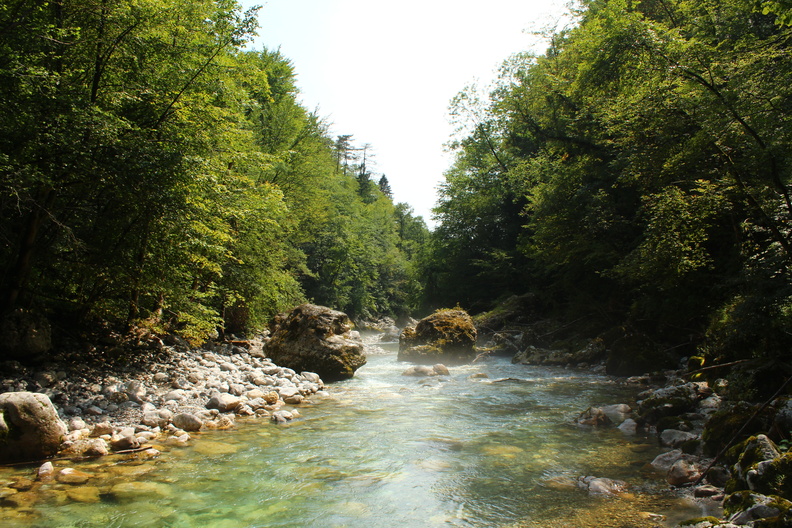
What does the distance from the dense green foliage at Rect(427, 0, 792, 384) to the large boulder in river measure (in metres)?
8.59

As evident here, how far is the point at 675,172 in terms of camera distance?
1004 cm

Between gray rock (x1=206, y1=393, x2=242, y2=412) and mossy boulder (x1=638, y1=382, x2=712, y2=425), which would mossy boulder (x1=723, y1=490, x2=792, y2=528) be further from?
gray rock (x1=206, y1=393, x2=242, y2=412)

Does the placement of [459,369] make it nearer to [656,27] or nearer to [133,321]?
[133,321]

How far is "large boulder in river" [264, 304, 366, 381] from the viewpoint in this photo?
43.4ft

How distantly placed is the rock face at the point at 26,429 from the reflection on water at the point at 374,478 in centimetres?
33

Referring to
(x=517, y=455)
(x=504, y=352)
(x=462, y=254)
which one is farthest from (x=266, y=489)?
(x=462, y=254)

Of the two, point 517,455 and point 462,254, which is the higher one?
point 462,254

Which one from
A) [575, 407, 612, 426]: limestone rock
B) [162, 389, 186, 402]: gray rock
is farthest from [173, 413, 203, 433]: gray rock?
[575, 407, 612, 426]: limestone rock

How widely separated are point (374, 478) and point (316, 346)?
311 inches

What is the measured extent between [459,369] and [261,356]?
677 centimetres

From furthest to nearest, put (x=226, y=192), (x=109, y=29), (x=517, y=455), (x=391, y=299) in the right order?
(x=391, y=299) < (x=226, y=192) < (x=109, y=29) < (x=517, y=455)

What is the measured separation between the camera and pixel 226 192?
9.70m

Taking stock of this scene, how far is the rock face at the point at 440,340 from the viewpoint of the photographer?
706 inches

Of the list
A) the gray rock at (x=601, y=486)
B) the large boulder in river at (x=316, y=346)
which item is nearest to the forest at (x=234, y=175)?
the large boulder in river at (x=316, y=346)
